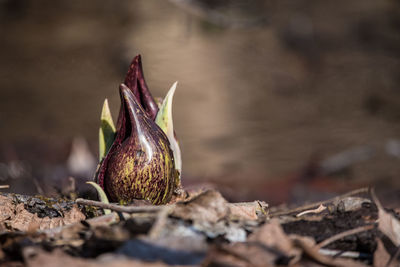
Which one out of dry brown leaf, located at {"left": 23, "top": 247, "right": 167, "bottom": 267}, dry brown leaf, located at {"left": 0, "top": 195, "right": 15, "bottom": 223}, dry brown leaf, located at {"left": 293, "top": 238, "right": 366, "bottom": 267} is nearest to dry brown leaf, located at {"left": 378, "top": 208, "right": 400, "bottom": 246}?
dry brown leaf, located at {"left": 293, "top": 238, "right": 366, "bottom": 267}

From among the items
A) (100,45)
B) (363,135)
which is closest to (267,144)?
(363,135)

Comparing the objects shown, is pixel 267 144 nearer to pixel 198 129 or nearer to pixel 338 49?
pixel 198 129

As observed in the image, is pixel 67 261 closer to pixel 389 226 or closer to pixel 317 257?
pixel 317 257

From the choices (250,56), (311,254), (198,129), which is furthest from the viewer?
(250,56)

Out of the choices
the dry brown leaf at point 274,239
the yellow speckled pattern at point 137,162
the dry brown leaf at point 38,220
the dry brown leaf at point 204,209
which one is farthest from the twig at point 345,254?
the dry brown leaf at point 38,220

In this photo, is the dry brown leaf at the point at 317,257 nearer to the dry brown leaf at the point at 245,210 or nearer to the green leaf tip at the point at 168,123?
the dry brown leaf at the point at 245,210

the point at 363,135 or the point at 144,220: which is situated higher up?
the point at 363,135

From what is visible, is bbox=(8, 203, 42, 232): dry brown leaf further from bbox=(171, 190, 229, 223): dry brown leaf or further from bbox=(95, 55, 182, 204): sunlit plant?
bbox=(171, 190, 229, 223): dry brown leaf
